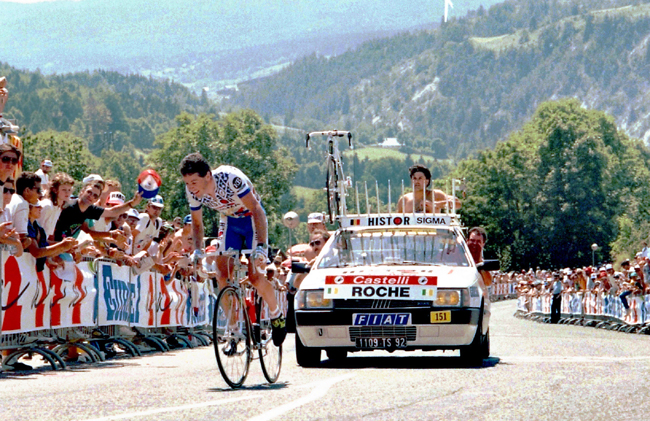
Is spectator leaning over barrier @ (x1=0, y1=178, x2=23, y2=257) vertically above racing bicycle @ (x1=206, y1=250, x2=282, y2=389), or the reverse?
spectator leaning over barrier @ (x1=0, y1=178, x2=23, y2=257)

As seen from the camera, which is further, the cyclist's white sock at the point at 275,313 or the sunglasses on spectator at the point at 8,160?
the sunglasses on spectator at the point at 8,160

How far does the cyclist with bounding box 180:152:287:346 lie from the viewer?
31.2ft

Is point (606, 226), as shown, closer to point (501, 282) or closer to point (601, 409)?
point (501, 282)

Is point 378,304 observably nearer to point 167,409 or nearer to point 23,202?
point 23,202

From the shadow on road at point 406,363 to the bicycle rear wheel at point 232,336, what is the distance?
2.74 meters

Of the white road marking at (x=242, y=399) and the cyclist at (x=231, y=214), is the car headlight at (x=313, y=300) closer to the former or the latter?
the cyclist at (x=231, y=214)

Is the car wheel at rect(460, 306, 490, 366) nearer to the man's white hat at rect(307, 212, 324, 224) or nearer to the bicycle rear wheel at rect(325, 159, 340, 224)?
the bicycle rear wheel at rect(325, 159, 340, 224)

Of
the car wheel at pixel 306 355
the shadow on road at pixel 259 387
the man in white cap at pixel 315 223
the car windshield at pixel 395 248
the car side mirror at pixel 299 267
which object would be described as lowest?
the shadow on road at pixel 259 387

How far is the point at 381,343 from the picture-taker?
40.5 feet

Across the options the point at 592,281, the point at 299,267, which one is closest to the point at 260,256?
the point at 299,267

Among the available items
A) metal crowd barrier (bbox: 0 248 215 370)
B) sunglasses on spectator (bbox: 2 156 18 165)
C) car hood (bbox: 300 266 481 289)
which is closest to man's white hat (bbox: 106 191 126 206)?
metal crowd barrier (bbox: 0 248 215 370)

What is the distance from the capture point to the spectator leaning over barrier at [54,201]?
13.5 meters

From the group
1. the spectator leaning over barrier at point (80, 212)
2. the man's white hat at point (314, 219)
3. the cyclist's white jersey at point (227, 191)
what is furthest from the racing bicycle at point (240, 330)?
the man's white hat at point (314, 219)

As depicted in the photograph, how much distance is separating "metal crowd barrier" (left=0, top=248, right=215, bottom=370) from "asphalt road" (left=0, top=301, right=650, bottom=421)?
467 millimetres
